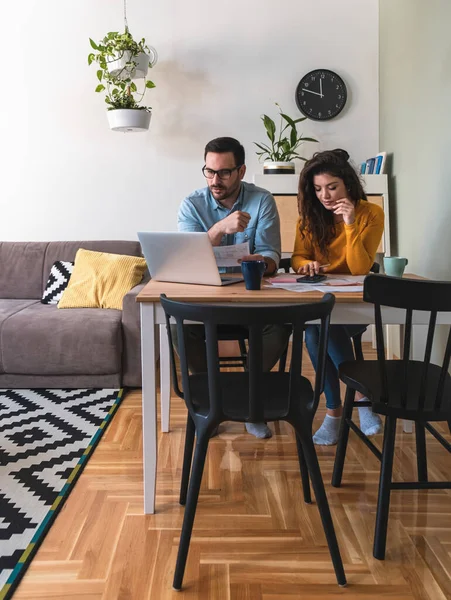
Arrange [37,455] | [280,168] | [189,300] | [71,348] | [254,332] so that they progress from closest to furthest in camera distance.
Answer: [254,332] → [189,300] → [37,455] → [71,348] → [280,168]

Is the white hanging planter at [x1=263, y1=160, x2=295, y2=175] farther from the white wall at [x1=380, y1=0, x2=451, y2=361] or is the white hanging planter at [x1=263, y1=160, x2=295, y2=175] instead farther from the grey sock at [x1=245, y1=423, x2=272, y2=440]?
the grey sock at [x1=245, y1=423, x2=272, y2=440]

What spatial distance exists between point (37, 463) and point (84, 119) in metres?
2.62

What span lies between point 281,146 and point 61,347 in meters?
1.94

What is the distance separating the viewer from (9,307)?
10.9 ft

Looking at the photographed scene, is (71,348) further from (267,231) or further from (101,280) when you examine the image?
(267,231)

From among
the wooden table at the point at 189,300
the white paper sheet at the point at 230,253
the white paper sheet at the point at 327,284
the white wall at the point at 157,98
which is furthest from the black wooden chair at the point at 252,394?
the white wall at the point at 157,98

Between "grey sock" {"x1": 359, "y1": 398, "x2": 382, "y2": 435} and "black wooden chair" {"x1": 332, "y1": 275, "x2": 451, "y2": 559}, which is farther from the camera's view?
"grey sock" {"x1": 359, "y1": 398, "x2": 382, "y2": 435}

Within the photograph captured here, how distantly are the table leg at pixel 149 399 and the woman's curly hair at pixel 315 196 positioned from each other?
947 mm

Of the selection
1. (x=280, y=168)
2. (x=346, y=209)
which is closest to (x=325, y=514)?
(x=346, y=209)

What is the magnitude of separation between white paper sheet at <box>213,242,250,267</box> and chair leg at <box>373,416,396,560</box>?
800 mm

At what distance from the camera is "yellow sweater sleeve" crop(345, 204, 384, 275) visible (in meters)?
2.24

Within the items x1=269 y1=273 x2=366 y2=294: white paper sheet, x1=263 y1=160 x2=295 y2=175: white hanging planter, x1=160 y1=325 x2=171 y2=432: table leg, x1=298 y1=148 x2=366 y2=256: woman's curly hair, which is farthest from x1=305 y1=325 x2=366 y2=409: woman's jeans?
→ x1=263 y1=160 x2=295 y2=175: white hanging planter

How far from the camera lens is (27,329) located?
3.00m

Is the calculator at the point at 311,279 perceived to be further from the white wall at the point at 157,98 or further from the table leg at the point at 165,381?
the white wall at the point at 157,98
